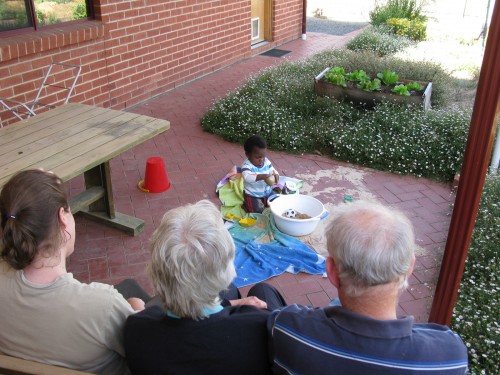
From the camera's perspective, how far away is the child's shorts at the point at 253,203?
4.28 metres

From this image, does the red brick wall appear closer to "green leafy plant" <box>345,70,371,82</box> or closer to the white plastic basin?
"green leafy plant" <box>345,70,371,82</box>

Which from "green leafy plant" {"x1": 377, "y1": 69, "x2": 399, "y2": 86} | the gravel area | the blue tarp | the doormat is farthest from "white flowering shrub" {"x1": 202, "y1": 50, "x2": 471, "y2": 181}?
the gravel area

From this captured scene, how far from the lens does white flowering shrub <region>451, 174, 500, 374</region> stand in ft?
9.23

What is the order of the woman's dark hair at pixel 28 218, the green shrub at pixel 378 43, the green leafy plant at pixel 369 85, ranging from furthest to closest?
the green shrub at pixel 378 43 < the green leafy plant at pixel 369 85 < the woman's dark hair at pixel 28 218

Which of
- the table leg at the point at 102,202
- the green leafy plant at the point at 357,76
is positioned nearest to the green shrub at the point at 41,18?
the table leg at the point at 102,202

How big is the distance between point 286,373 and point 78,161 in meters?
2.08

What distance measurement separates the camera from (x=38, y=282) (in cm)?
175

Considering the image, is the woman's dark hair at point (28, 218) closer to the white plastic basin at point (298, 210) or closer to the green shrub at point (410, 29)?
the white plastic basin at point (298, 210)

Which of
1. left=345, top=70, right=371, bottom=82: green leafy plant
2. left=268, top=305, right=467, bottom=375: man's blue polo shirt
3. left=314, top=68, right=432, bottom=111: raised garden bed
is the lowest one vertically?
left=314, top=68, right=432, bottom=111: raised garden bed

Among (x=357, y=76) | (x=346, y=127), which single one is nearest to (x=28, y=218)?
(x=346, y=127)

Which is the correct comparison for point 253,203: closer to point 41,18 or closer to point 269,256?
point 269,256

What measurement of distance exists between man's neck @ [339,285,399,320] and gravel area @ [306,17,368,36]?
35.8 feet

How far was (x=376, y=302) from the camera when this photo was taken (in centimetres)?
152

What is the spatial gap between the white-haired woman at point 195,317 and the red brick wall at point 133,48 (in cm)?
383
